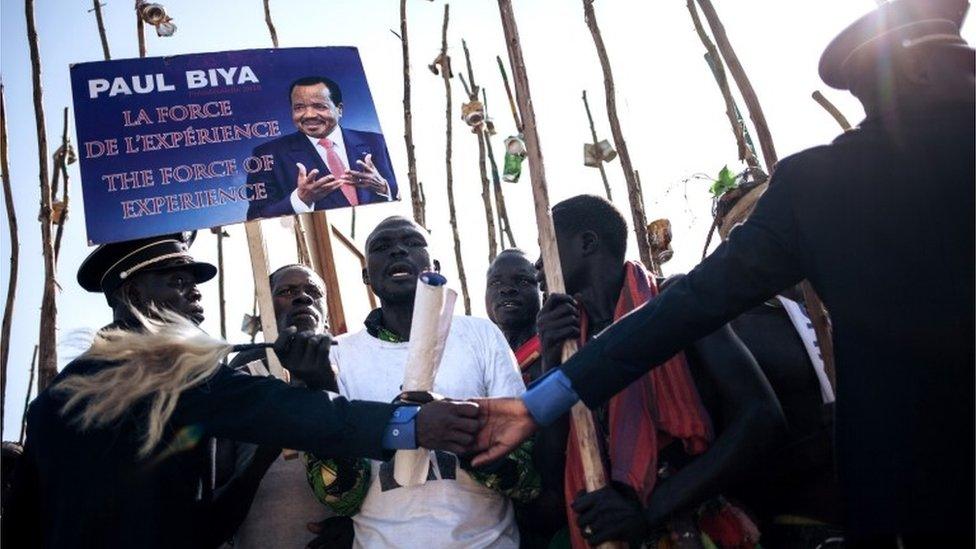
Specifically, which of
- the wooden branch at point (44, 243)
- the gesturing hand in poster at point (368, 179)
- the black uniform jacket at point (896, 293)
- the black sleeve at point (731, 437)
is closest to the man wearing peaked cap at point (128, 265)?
the gesturing hand in poster at point (368, 179)

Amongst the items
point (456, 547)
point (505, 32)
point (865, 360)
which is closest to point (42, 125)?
point (505, 32)

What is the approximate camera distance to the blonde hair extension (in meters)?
2.44

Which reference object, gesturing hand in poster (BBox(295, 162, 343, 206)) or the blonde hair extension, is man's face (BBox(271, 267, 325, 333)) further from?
the blonde hair extension

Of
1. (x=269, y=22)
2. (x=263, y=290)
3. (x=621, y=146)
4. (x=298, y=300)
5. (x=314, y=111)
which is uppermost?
(x=269, y=22)

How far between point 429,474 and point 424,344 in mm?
532

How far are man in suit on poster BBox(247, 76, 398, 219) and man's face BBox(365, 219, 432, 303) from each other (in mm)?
346

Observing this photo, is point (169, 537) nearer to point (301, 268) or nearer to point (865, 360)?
point (865, 360)

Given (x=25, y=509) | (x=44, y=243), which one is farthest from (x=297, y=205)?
(x=44, y=243)

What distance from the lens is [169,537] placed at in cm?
245

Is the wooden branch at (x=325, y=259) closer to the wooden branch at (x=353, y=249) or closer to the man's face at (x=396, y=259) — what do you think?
the wooden branch at (x=353, y=249)

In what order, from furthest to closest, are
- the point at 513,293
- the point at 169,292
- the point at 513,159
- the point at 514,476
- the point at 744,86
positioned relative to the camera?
the point at 513,159 → the point at 744,86 → the point at 513,293 → the point at 169,292 → the point at 514,476

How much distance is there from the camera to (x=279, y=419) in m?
2.64

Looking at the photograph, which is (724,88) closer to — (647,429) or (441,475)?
(647,429)

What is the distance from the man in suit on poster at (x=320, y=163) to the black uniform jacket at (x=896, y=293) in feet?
7.06
